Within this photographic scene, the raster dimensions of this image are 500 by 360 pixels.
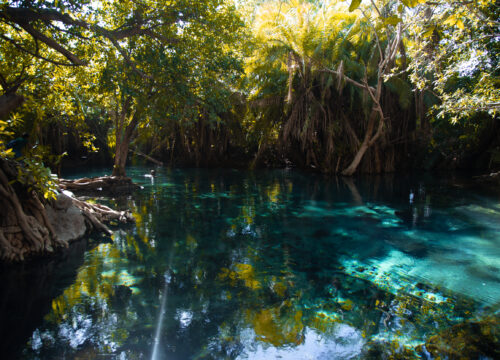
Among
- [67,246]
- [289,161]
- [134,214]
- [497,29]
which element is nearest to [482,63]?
[497,29]

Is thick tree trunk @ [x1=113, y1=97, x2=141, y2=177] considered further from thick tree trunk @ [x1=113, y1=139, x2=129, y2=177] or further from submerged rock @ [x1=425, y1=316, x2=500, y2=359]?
submerged rock @ [x1=425, y1=316, x2=500, y2=359]

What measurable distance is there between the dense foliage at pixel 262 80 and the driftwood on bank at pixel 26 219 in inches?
27.5

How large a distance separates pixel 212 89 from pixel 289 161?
17.1 metres

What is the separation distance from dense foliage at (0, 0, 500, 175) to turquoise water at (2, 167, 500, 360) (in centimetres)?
305

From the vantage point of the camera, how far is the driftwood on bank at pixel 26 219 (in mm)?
6184

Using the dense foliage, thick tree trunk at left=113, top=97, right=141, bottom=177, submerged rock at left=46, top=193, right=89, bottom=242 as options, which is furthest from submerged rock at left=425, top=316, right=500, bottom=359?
thick tree trunk at left=113, top=97, right=141, bottom=177

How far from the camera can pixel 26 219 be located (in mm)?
6402

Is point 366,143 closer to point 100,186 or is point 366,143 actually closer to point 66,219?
point 100,186

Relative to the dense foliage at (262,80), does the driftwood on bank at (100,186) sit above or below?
below

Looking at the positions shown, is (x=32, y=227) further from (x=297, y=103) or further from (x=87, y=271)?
(x=297, y=103)

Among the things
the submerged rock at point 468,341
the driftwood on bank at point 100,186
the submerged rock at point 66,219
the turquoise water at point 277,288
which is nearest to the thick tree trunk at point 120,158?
the driftwood on bank at point 100,186

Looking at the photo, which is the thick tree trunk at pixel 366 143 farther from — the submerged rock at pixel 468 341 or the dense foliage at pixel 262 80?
the submerged rock at pixel 468 341

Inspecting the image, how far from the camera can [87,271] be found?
6203mm

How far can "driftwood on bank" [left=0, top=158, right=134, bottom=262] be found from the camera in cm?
618
